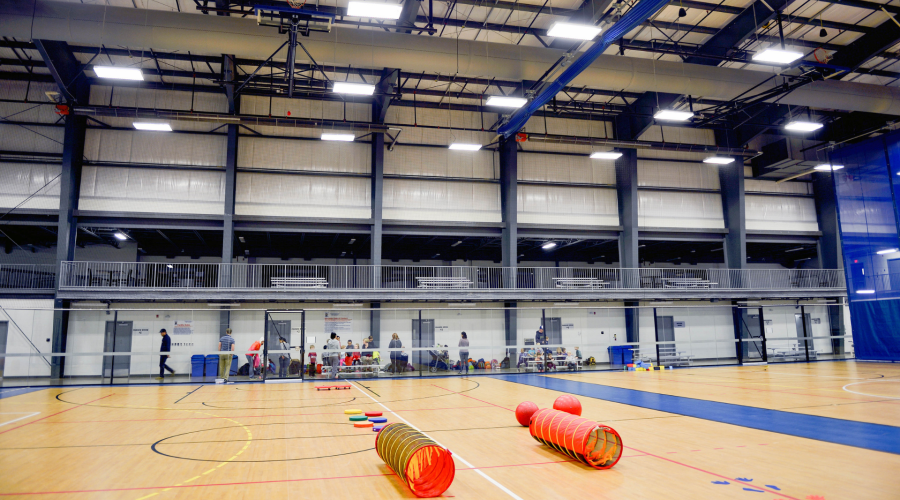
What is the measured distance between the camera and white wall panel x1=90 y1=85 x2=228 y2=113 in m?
23.4

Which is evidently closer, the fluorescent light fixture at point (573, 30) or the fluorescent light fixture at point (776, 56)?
the fluorescent light fixture at point (573, 30)

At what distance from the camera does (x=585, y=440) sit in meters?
5.88

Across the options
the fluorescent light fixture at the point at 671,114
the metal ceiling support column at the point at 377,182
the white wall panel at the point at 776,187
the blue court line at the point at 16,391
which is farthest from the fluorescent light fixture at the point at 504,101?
the white wall panel at the point at 776,187

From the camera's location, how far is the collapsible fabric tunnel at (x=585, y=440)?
5.84 meters

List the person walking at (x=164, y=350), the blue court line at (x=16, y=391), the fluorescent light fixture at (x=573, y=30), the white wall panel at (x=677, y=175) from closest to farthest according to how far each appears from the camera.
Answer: the fluorescent light fixture at (x=573, y=30)
the blue court line at (x=16, y=391)
the person walking at (x=164, y=350)
the white wall panel at (x=677, y=175)

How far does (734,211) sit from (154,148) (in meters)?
31.3

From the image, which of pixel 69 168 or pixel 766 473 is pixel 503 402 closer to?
pixel 766 473

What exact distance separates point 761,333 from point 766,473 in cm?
1965

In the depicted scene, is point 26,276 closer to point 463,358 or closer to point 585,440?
point 463,358

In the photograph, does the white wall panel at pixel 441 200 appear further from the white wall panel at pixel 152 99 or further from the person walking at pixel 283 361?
the white wall panel at pixel 152 99

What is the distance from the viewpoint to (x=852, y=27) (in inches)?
827

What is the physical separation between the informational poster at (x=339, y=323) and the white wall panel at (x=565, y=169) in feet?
40.8

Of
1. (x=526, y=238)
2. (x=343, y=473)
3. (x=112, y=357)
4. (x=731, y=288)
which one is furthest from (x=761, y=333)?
(x=112, y=357)

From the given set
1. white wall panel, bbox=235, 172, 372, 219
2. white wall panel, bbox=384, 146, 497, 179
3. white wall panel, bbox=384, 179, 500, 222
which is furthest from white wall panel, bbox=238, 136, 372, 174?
white wall panel, bbox=384, 179, 500, 222
